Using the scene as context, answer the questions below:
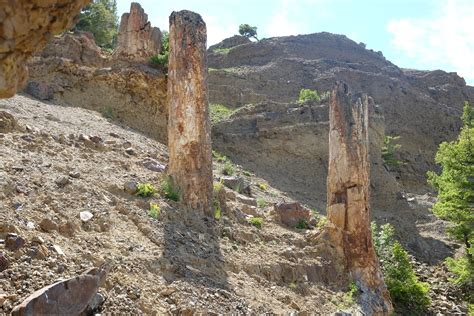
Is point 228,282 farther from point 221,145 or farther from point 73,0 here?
point 221,145

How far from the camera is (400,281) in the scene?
15500mm

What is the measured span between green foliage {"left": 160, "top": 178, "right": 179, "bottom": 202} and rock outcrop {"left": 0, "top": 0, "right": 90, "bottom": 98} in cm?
818

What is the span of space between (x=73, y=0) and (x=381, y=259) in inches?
523

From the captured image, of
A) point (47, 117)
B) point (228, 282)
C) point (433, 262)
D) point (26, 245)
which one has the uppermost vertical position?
point (47, 117)

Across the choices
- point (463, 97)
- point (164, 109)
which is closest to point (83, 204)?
point (164, 109)

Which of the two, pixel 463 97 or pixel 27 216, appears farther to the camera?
pixel 463 97

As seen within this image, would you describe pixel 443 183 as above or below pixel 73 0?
below

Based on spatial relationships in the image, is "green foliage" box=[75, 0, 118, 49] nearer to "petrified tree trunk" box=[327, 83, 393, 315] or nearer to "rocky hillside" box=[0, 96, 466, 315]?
"rocky hillside" box=[0, 96, 466, 315]

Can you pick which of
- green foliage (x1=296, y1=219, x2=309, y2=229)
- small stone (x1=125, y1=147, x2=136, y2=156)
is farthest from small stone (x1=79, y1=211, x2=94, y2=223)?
green foliage (x1=296, y1=219, x2=309, y2=229)

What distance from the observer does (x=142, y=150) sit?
16.1 metres

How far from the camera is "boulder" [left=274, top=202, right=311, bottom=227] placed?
49.6 ft

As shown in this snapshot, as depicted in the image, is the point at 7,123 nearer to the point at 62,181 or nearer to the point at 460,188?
the point at 62,181

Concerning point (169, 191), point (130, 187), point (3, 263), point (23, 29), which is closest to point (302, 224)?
point (169, 191)

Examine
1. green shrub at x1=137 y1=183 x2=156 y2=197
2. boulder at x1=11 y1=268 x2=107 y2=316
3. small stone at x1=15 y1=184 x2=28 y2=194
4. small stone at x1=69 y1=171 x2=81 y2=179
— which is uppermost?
small stone at x1=69 y1=171 x2=81 y2=179
